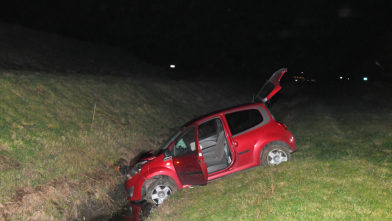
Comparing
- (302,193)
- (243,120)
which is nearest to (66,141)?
(243,120)

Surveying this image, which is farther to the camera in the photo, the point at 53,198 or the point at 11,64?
the point at 11,64

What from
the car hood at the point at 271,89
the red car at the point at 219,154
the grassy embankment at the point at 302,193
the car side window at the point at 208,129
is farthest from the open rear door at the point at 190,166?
the car hood at the point at 271,89

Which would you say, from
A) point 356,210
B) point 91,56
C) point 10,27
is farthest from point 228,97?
point 356,210

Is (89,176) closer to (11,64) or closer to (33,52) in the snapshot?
(11,64)

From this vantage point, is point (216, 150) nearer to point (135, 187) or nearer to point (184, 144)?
point (184, 144)

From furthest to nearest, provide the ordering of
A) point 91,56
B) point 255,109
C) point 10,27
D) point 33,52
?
point 91,56 < point 10,27 < point 33,52 < point 255,109

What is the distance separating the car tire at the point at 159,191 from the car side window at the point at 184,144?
2.32ft

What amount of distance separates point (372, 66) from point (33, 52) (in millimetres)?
70009

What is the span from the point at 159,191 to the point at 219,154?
5.84 ft

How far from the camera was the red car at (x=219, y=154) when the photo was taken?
7.18 metres

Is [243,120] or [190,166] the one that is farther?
[243,120]

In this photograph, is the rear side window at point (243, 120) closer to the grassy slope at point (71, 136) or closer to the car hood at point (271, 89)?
the car hood at point (271, 89)

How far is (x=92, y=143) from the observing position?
10648 mm

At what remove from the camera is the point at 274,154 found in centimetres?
770
